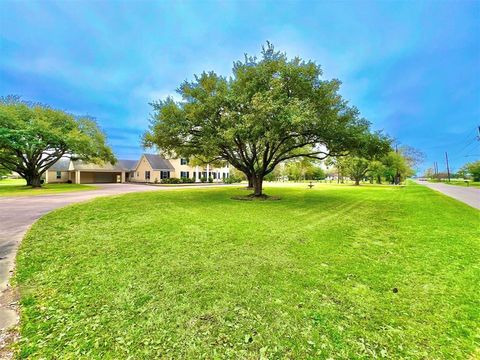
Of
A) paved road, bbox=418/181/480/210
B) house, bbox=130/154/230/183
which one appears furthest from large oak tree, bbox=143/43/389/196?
house, bbox=130/154/230/183

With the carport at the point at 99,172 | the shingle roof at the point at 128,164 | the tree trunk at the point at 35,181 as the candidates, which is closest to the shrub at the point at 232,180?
the shingle roof at the point at 128,164

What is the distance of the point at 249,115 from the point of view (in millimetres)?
11391

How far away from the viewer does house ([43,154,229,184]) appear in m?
40.1

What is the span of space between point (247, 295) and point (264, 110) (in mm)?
9321

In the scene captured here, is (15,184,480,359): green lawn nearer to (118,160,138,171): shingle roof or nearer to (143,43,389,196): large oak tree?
(143,43,389,196): large oak tree

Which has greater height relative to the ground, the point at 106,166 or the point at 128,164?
the point at 128,164

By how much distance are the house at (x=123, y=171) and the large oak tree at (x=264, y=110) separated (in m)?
26.0

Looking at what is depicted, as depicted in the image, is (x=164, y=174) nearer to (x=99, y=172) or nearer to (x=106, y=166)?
(x=106, y=166)

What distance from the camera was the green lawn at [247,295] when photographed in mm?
2324

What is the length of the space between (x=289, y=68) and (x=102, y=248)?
38.7 feet

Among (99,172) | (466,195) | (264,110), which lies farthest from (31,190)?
(466,195)

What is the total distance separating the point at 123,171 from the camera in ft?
145

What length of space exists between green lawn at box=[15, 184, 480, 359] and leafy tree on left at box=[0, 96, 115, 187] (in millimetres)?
23352

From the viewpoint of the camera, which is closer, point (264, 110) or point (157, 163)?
point (264, 110)
